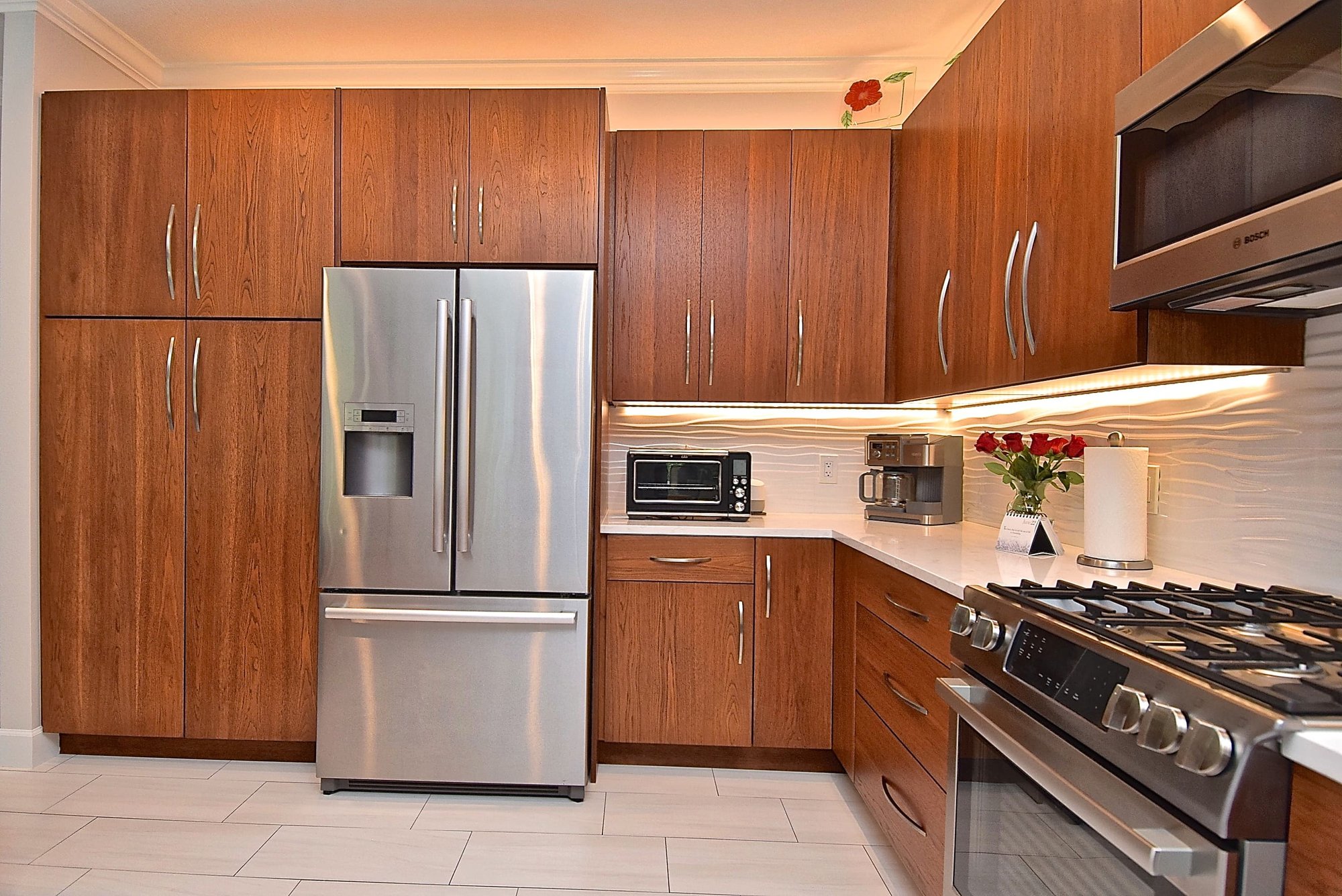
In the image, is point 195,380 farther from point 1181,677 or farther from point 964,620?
point 1181,677

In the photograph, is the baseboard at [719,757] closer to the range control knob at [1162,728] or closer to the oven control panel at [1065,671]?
the oven control panel at [1065,671]

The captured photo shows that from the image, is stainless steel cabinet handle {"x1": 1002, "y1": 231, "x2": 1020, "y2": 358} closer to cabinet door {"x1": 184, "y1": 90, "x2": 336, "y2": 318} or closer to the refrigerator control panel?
the refrigerator control panel

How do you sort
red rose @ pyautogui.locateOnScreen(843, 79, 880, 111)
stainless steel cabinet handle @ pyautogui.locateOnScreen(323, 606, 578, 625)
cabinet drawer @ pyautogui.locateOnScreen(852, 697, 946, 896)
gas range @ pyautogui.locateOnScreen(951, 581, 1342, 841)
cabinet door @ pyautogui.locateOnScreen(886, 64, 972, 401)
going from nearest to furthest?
gas range @ pyautogui.locateOnScreen(951, 581, 1342, 841), cabinet drawer @ pyautogui.locateOnScreen(852, 697, 946, 896), cabinet door @ pyautogui.locateOnScreen(886, 64, 972, 401), stainless steel cabinet handle @ pyautogui.locateOnScreen(323, 606, 578, 625), red rose @ pyautogui.locateOnScreen(843, 79, 880, 111)

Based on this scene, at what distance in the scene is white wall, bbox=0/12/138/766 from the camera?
277cm

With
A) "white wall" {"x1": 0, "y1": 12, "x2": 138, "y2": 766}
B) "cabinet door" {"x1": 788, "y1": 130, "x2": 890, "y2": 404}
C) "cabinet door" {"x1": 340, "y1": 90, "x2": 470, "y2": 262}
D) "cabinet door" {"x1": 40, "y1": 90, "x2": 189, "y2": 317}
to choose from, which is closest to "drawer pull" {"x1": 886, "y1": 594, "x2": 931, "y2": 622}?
"cabinet door" {"x1": 788, "y1": 130, "x2": 890, "y2": 404}

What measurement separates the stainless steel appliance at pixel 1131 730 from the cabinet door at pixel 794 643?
121 centimetres

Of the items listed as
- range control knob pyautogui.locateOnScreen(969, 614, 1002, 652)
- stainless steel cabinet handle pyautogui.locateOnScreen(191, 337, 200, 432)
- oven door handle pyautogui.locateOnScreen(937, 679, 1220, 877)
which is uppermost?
stainless steel cabinet handle pyautogui.locateOnScreen(191, 337, 200, 432)

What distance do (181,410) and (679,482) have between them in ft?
5.71

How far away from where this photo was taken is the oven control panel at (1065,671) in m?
1.07

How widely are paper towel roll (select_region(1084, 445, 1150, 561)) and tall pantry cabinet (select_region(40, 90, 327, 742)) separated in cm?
237

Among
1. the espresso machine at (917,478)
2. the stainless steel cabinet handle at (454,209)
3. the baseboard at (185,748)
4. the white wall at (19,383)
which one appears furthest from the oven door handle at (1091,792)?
the white wall at (19,383)

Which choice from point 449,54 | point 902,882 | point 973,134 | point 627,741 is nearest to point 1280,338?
point 973,134

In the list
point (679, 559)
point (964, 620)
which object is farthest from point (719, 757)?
point (964, 620)

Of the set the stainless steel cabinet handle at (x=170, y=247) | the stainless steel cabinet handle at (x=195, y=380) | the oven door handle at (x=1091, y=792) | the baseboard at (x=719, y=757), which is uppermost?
the stainless steel cabinet handle at (x=170, y=247)
